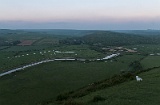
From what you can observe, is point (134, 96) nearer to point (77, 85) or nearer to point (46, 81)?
point (77, 85)

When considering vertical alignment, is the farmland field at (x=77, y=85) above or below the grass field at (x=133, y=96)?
below

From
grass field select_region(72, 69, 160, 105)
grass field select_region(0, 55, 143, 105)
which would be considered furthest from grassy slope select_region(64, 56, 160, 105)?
grass field select_region(0, 55, 143, 105)

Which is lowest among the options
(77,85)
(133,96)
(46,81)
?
(46,81)

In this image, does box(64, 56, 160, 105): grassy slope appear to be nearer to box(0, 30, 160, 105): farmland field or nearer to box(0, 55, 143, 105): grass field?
box(0, 30, 160, 105): farmland field

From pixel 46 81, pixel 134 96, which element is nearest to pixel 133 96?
pixel 134 96

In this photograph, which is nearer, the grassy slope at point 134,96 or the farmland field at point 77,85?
the grassy slope at point 134,96

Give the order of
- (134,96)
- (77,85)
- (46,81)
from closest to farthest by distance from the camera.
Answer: (134,96) → (77,85) → (46,81)

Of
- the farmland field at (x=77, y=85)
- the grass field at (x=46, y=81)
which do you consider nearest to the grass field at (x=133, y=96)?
the farmland field at (x=77, y=85)

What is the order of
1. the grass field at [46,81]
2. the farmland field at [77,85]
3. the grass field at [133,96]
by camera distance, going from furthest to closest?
the grass field at [46,81], the farmland field at [77,85], the grass field at [133,96]

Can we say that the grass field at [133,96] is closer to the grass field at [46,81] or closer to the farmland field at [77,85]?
the farmland field at [77,85]
